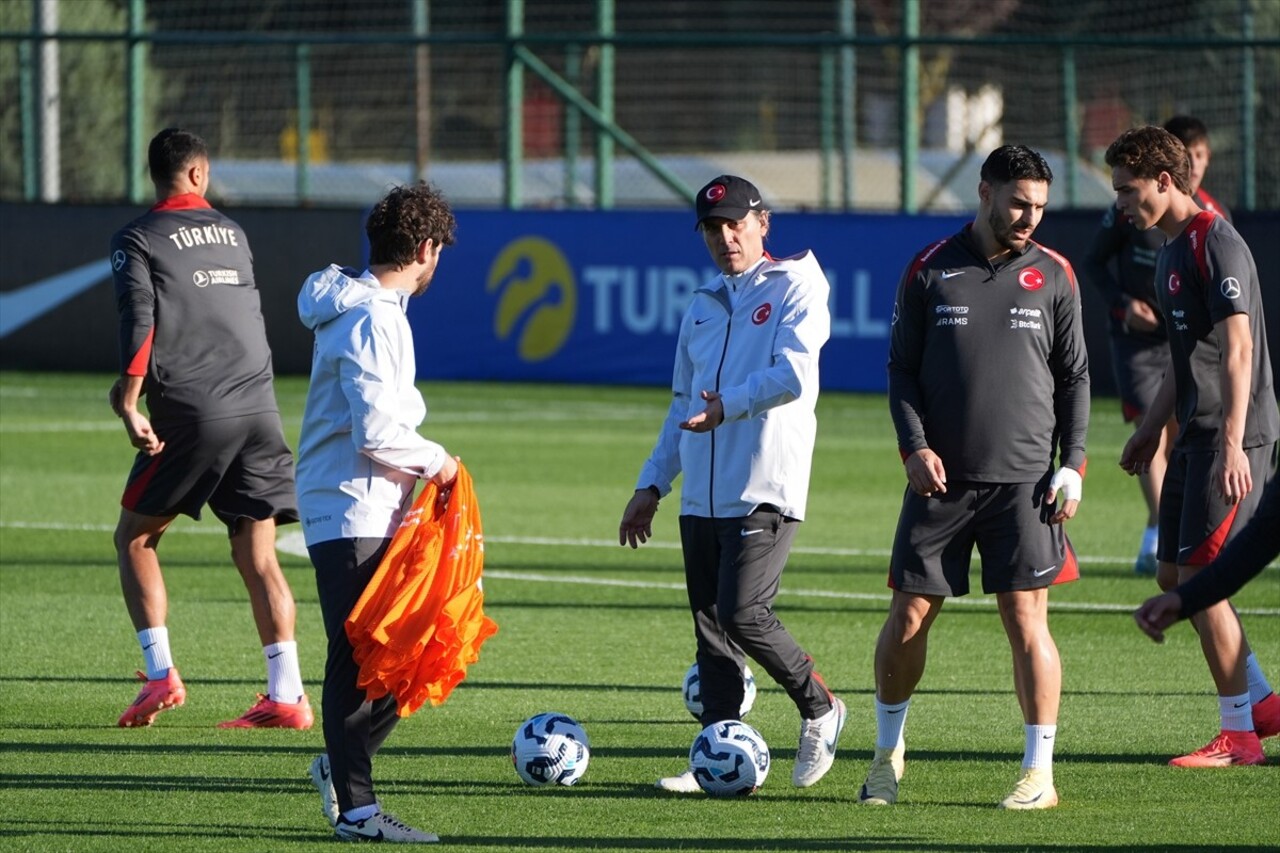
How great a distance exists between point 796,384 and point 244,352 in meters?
2.65

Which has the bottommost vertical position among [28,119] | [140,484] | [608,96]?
Result: [140,484]

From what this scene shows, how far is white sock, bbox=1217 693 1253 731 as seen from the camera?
7242 millimetres

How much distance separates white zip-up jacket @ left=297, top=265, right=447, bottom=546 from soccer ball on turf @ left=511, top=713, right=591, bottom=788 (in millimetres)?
1141

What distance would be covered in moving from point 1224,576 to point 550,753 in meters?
2.71

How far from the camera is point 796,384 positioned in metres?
6.60

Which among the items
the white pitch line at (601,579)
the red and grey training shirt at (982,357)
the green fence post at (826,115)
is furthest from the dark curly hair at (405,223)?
the green fence post at (826,115)

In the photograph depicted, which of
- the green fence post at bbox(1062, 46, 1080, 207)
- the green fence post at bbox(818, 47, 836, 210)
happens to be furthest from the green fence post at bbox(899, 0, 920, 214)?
the green fence post at bbox(1062, 46, 1080, 207)

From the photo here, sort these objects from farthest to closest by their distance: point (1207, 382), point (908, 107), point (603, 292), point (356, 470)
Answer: point (908, 107), point (603, 292), point (1207, 382), point (356, 470)

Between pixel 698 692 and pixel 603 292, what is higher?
pixel 603 292

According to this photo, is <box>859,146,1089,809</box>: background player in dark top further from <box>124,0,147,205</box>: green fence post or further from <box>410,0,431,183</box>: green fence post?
<box>124,0,147,205</box>: green fence post

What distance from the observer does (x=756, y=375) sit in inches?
260

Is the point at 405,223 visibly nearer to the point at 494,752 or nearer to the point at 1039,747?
the point at 494,752

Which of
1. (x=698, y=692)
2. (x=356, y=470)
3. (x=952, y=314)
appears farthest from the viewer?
(x=698, y=692)

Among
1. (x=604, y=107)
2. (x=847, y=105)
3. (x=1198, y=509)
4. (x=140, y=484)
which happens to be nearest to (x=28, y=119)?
(x=604, y=107)
